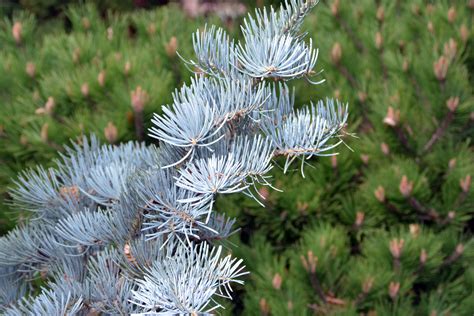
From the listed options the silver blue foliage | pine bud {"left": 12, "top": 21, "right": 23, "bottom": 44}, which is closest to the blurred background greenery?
pine bud {"left": 12, "top": 21, "right": 23, "bottom": 44}

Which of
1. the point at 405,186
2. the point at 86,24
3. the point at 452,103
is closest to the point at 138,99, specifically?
the point at 405,186

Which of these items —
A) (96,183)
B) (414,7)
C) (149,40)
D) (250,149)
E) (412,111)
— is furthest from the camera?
(149,40)

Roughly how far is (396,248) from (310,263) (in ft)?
0.75

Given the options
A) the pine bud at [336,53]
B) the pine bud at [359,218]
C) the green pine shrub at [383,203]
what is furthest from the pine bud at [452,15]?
the pine bud at [359,218]

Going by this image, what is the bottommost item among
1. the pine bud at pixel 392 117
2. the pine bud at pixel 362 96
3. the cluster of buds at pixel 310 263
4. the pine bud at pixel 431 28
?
the cluster of buds at pixel 310 263

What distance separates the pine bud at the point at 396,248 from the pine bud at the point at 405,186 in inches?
6.4

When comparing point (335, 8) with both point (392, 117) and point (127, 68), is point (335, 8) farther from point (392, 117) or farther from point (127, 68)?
point (127, 68)

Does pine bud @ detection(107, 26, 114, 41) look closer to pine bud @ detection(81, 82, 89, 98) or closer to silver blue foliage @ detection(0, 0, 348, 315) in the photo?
pine bud @ detection(81, 82, 89, 98)

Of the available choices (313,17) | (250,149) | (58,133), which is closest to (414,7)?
(313,17)

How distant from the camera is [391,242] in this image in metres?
1.86

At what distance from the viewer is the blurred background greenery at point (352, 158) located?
1891 mm

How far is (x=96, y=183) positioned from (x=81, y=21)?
5.78 ft

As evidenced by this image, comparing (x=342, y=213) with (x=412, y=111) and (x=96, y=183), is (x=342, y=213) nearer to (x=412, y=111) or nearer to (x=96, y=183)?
(x=412, y=111)

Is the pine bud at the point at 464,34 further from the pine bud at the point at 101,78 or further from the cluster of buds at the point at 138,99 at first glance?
the pine bud at the point at 101,78
